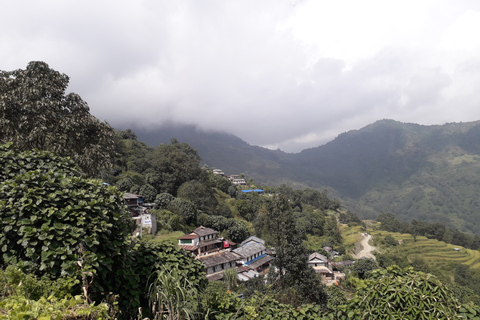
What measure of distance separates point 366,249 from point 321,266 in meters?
23.3

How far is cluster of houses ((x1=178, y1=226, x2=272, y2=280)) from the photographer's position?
2498cm

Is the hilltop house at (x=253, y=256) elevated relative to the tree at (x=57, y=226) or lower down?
lower down

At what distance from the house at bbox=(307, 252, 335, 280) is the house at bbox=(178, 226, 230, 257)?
12348 millimetres

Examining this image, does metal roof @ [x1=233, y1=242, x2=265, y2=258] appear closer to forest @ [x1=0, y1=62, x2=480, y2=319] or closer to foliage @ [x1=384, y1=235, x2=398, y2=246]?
forest @ [x1=0, y1=62, x2=480, y2=319]

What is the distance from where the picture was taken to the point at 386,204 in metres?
162

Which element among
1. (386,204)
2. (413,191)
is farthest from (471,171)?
(386,204)

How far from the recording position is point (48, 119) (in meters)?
7.94

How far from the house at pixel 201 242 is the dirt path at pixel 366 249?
3067cm

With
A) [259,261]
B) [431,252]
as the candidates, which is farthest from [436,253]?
[259,261]

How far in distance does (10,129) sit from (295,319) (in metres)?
8.59

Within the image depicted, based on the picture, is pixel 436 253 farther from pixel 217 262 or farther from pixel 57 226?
pixel 57 226

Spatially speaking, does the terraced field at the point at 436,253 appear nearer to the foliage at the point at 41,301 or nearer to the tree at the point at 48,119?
the tree at the point at 48,119

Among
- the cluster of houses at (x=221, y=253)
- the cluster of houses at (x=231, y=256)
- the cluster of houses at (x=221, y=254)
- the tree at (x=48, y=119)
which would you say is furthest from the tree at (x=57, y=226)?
the cluster of houses at (x=221, y=254)

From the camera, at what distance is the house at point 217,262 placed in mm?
23938
